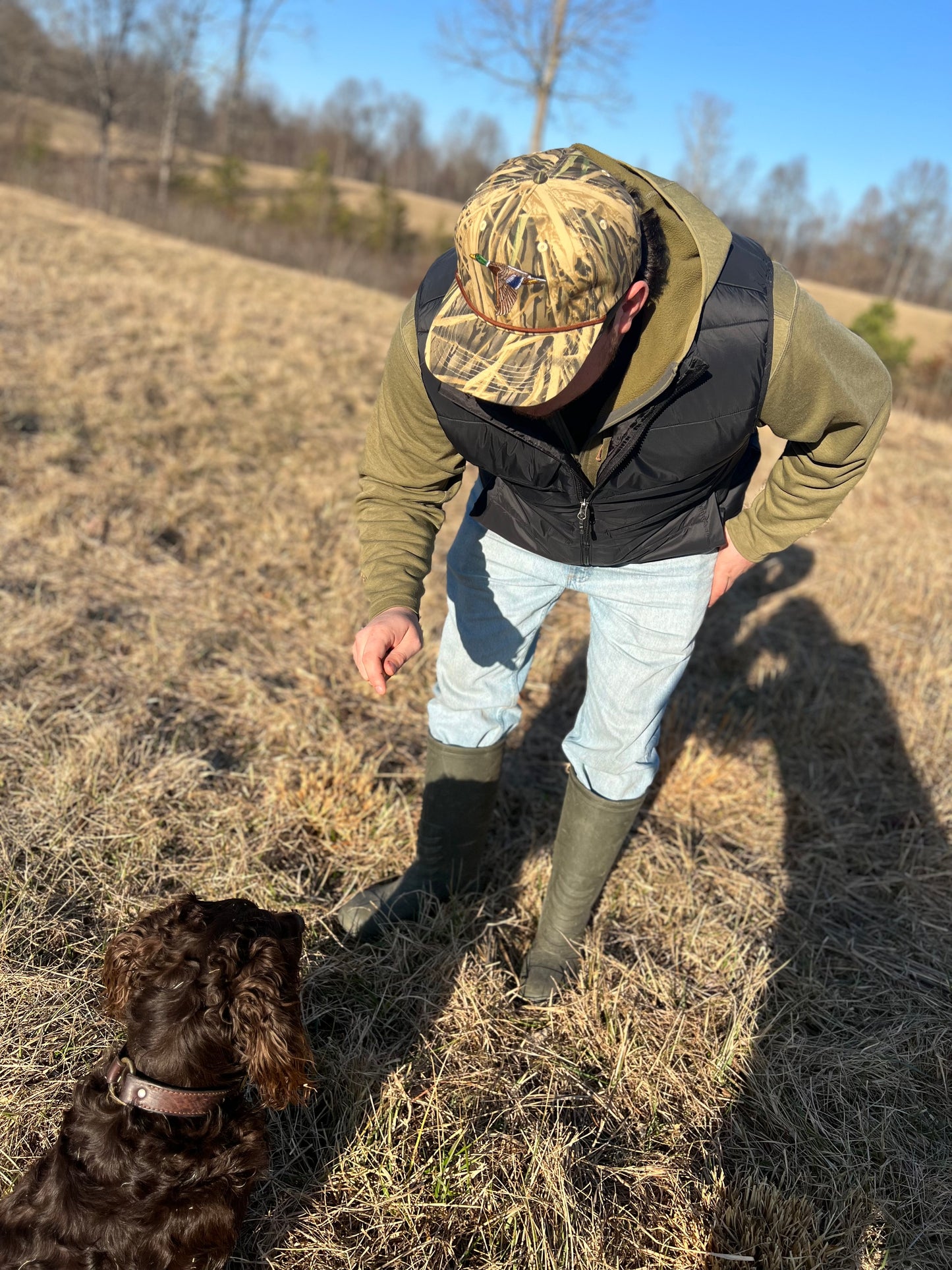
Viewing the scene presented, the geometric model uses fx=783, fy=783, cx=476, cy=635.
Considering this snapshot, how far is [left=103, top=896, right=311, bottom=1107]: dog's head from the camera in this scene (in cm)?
163

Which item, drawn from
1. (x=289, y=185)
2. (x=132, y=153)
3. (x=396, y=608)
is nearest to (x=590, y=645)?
(x=396, y=608)

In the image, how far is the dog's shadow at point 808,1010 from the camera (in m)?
1.93

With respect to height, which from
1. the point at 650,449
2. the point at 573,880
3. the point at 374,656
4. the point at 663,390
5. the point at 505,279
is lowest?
the point at 573,880

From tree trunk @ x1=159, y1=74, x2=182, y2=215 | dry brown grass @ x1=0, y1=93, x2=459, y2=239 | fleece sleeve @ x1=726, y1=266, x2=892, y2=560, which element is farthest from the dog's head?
tree trunk @ x1=159, y1=74, x2=182, y2=215

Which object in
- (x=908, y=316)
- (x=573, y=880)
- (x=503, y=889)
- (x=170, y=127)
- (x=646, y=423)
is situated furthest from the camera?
(x=908, y=316)

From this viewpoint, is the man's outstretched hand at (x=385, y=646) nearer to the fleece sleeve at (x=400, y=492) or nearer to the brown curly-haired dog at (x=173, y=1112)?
the fleece sleeve at (x=400, y=492)

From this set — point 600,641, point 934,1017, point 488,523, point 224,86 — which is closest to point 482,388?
point 488,523

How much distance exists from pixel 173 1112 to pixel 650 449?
1.75 meters

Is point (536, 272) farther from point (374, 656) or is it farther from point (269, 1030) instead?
point (269, 1030)

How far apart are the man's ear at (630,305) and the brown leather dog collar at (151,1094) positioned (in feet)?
5.94

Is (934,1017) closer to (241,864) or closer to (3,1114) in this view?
(241,864)

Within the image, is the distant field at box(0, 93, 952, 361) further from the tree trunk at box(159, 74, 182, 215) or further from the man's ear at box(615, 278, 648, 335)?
the man's ear at box(615, 278, 648, 335)

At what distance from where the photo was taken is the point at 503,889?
2768 mm

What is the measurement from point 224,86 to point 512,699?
153ft
